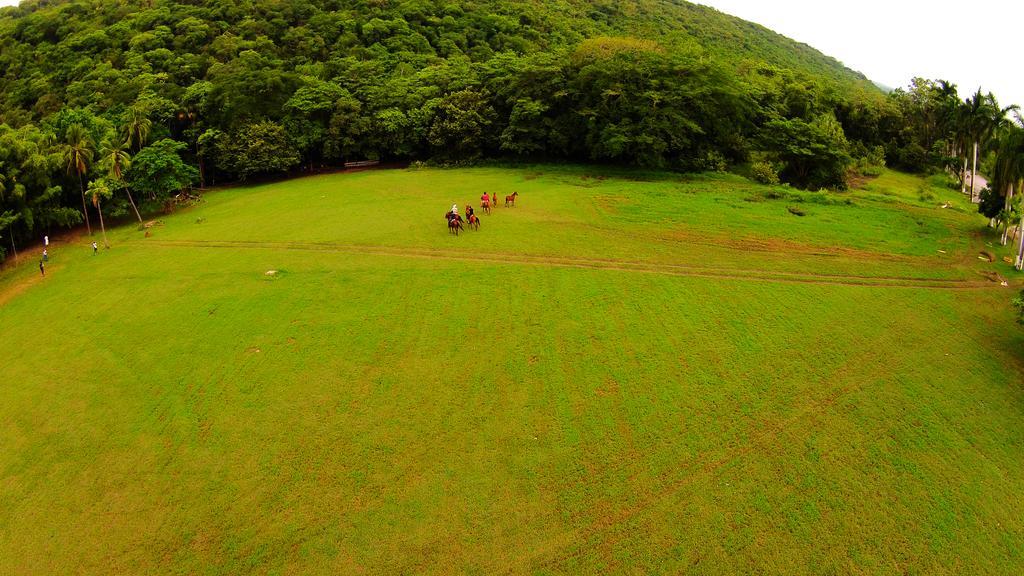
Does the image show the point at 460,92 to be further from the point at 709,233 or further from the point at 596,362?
the point at 596,362

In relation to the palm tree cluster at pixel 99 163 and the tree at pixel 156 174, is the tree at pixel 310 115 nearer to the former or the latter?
the tree at pixel 156 174

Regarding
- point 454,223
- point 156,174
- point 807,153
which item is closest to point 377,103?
point 156,174

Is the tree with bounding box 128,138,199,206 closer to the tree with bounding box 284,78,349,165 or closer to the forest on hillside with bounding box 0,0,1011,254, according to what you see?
the forest on hillside with bounding box 0,0,1011,254

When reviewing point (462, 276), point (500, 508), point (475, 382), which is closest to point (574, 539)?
point (500, 508)

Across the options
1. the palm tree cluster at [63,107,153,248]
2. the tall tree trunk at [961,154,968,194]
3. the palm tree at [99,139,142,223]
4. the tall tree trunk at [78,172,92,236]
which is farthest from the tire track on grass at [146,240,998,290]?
the tall tree trunk at [961,154,968,194]

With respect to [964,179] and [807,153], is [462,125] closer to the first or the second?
[807,153]
